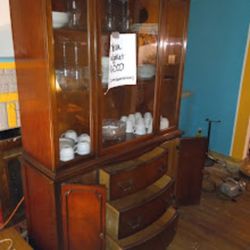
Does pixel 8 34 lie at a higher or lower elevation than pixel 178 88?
higher

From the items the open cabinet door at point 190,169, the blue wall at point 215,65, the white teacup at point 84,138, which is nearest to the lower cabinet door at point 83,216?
the white teacup at point 84,138

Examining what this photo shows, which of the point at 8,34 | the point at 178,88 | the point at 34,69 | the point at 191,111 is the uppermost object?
the point at 8,34

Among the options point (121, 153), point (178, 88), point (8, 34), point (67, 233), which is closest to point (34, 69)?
point (8, 34)

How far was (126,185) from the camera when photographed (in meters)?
1.43

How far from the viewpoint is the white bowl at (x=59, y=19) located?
3.60ft

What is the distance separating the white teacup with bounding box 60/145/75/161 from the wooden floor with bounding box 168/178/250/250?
103 centimetres

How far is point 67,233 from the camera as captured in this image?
130 cm

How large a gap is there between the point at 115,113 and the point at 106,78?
399 millimetres

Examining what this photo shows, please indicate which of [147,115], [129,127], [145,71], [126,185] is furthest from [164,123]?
[126,185]

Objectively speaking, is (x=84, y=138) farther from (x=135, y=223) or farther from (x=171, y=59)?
(x=171, y=59)

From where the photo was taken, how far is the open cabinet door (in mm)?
2010

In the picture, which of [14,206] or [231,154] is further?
[231,154]

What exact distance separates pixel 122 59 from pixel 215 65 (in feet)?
Result: 6.12

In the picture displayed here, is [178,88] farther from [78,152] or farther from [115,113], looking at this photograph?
[78,152]
